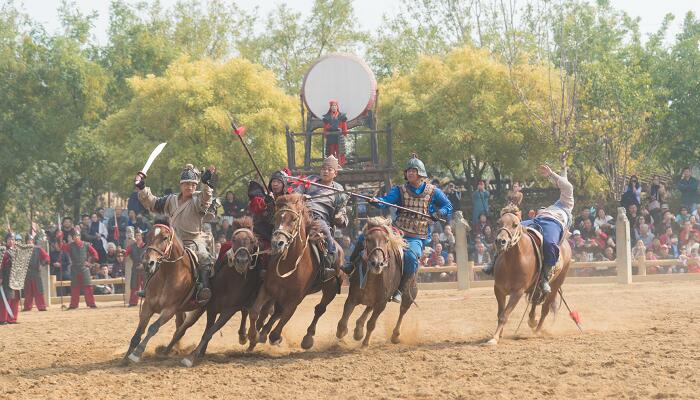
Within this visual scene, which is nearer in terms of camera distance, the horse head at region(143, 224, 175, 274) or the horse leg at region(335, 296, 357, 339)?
the horse head at region(143, 224, 175, 274)

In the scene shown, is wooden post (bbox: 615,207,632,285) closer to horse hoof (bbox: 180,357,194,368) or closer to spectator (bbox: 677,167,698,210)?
spectator (bbox: 677,167,698,210)

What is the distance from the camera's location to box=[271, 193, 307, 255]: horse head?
38.5 ft

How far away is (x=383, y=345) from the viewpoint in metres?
13.5

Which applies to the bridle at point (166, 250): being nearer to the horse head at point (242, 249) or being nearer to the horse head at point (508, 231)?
the horse head at point (242, 249)

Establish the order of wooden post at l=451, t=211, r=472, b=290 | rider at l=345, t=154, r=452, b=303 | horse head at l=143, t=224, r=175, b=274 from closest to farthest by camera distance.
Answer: horse head at l=143, t=224, r=175, b=274, rider at l=345, t=154, r=452, b=303, wooden post at l=451, t=211, r=472, b=290

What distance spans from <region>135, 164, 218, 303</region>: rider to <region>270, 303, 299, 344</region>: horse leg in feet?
2.88

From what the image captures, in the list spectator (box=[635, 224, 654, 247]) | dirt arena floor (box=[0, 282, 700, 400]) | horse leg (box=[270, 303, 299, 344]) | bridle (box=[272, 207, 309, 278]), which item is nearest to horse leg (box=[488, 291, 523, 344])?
dirt arena floor (box=[0, 282, 700, 400])

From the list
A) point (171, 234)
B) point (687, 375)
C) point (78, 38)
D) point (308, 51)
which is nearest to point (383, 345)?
point (171, 234)

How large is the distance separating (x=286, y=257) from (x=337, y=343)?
1.69 metres

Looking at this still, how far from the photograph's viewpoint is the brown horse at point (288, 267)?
12047 mm

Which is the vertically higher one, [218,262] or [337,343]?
[218,262]

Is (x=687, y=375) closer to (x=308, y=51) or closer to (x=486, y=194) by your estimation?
(x=486, y=194)

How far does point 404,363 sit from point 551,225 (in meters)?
3.62

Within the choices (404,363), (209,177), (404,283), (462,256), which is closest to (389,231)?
(404,283)
